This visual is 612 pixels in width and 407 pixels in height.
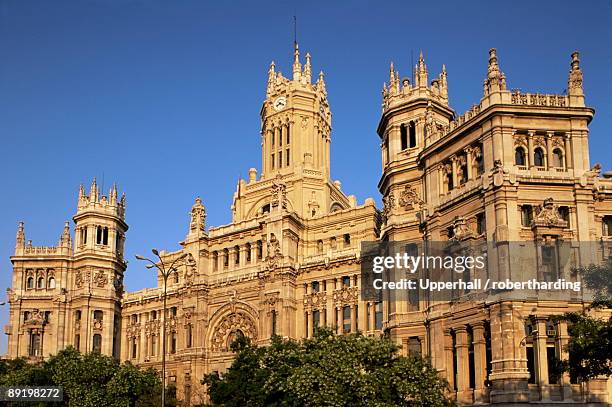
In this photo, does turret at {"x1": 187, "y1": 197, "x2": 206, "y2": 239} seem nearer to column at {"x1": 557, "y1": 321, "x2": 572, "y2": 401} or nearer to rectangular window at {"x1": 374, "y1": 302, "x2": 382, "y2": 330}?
rectangular window at {"x1": 374, "y1": 302, "x2": 382, "y2": 330}

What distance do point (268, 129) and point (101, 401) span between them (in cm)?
4091

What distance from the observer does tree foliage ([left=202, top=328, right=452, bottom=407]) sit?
48500 mm

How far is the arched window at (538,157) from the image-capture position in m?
59.7

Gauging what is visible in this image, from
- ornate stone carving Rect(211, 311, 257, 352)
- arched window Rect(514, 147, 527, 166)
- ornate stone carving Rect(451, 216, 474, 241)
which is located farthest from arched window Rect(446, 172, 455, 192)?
ornate stone carving Rect(211, 311, 257, 352)

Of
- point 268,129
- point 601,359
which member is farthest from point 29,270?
point 601,359

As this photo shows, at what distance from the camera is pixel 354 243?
8231 cm

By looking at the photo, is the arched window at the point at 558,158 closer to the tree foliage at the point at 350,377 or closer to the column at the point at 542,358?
the column at the point at 542,358

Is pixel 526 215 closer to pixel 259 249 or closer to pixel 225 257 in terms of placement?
pixel 259 249

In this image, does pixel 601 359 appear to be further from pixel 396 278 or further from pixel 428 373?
pixel 396 278

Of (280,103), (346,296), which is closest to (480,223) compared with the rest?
(346,296)

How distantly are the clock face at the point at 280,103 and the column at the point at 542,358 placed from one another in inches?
2000

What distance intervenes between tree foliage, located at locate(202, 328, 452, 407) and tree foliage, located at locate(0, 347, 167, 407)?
68.4ft

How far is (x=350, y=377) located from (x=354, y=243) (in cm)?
3434

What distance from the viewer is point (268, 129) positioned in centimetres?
9744
